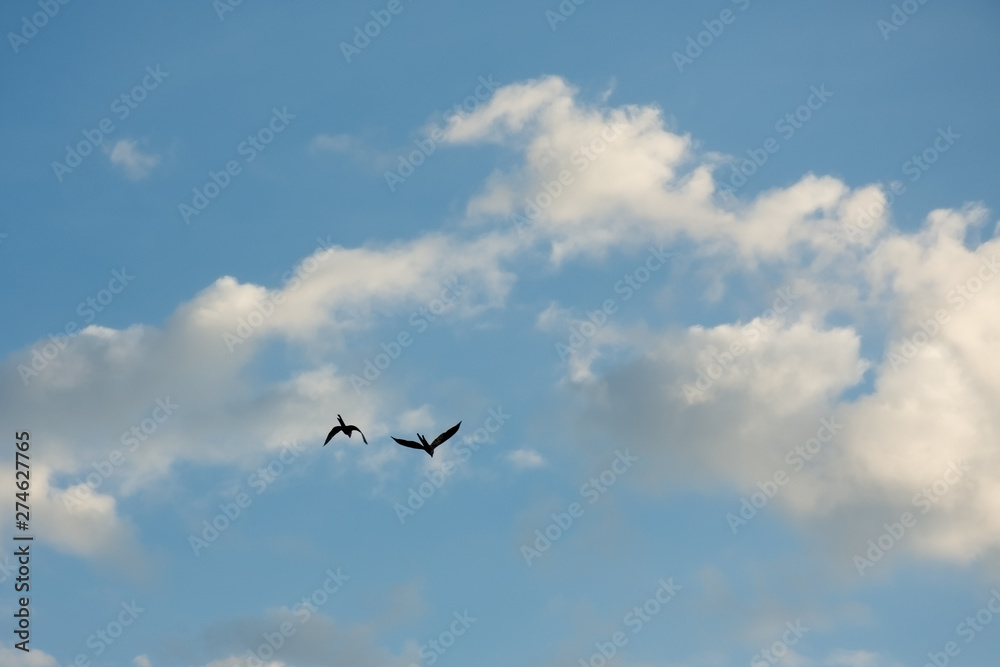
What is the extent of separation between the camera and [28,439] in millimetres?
76750

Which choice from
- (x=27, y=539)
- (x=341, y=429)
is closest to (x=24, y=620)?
(x=27, y=539)

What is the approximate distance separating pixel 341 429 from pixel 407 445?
588 cm

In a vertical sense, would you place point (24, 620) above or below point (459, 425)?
below

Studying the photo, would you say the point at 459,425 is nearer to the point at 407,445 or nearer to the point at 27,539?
the point at 407,445

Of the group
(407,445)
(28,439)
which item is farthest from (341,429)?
(28,439)

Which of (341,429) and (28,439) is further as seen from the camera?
(28,439)

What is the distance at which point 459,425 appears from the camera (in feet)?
240

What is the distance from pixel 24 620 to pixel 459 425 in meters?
39.7

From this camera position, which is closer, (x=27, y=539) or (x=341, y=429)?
(x=341, y=429)

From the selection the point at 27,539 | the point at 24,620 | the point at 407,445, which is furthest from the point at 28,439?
the point at 407,445

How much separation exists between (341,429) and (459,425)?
954cm

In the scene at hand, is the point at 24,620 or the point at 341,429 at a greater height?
the point at 341,429

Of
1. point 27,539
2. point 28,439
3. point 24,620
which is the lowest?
point 24,620

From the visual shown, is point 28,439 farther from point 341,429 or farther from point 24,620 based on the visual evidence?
point 341,429
